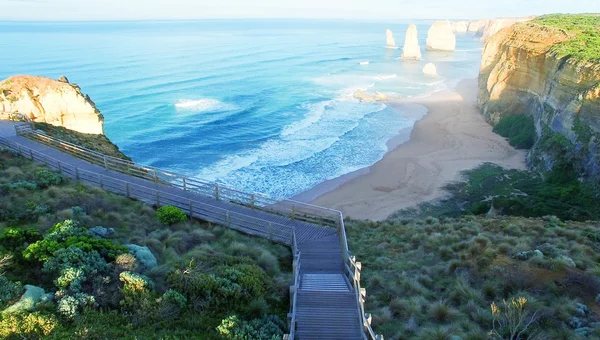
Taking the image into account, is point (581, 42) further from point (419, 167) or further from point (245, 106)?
point (245, 106)

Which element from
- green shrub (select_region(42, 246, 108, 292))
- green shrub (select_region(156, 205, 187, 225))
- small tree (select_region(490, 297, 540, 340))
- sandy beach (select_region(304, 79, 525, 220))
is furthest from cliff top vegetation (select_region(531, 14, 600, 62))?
green shrub (select_region(42, 246, 108, 292))

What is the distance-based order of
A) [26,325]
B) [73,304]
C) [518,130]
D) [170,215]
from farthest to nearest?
[518,130]
[170,215]
[73,304]
[26,325]

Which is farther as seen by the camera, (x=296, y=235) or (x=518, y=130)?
(x=518, y=130)

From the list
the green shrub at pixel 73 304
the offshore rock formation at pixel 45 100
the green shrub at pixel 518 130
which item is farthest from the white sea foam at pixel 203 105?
the green shrub at pixel 73 304

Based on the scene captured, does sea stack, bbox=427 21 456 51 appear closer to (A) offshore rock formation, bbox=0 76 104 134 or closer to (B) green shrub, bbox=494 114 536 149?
(B) green shrub, bbox=494 114 536 149

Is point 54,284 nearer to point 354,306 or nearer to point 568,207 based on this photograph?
point 354,306

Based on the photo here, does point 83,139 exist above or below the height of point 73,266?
below

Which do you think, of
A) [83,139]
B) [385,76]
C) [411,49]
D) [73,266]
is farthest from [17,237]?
[411,49]

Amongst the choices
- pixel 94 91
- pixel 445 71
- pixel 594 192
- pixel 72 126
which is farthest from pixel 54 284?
pixel 445 71
